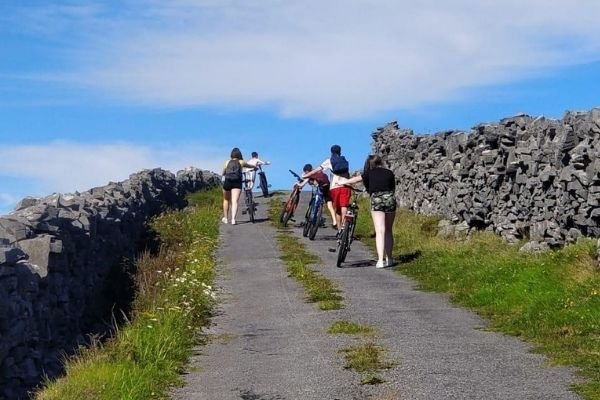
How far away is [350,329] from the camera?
10008mm

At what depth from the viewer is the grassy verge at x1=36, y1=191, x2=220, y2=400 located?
7617 mm

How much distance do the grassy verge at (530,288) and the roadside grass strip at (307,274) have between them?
153 centimetres

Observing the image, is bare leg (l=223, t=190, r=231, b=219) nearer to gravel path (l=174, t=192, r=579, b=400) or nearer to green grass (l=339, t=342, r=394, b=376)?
gravel path (l=174, t=192, r=579, b=400)

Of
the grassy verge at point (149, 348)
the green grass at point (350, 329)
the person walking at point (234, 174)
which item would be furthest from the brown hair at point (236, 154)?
the green grass at point (350, 329)

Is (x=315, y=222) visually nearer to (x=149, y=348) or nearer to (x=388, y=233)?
(x=388, y=233)

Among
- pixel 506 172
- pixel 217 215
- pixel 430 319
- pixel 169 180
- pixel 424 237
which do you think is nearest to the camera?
pixel 430 319

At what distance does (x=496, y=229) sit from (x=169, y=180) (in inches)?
688

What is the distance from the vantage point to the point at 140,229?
22.3 m

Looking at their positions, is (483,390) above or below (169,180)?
below

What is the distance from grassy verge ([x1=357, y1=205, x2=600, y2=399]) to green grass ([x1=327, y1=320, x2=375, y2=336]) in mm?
1440

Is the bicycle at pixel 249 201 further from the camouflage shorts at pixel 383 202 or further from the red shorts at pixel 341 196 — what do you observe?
the camouflage shorts at pixel 383 202

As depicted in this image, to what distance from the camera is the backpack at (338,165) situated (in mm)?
20125

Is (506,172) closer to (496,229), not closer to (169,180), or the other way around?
(496,229)

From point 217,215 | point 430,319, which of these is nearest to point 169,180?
point 217,215
